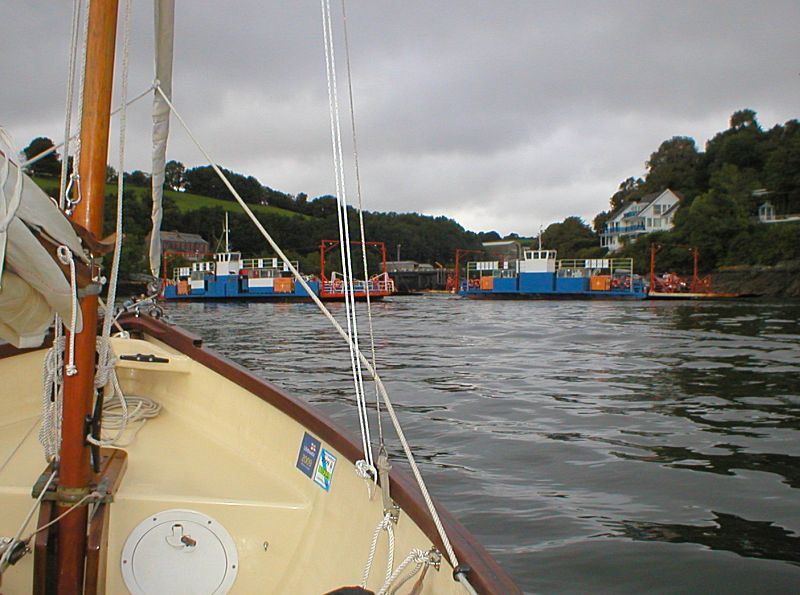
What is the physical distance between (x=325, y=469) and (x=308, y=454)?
5.7 inches

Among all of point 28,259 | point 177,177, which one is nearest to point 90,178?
point 28,259

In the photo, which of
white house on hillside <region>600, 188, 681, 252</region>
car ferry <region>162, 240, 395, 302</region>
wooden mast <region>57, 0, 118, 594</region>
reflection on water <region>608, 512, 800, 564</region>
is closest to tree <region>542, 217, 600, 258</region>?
white house on hillside <region>600, 188, 681, 252</region>

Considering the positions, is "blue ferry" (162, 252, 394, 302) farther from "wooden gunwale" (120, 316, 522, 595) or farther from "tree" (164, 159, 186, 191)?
"wooden gunwale" (120, 316, 522, 595)

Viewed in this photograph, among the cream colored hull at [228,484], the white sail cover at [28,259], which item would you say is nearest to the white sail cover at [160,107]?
the cream colored hull at [228,484]

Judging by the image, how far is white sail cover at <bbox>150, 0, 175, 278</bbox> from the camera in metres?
2.53

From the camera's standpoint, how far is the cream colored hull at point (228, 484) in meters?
2.05

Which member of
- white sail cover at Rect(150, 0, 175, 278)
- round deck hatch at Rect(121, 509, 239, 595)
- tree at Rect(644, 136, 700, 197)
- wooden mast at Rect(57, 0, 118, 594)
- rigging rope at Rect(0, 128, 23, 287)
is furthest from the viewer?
tree at Rect(644, 136, 700, 197)

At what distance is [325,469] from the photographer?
231 centimetres

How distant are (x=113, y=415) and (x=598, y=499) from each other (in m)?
2.72

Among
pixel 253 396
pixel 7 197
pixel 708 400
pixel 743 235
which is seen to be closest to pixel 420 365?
pixel 708 400

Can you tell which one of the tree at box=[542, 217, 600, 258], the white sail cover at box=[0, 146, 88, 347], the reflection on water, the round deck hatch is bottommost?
the reflection on water

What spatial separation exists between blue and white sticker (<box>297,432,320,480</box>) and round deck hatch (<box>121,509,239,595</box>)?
1.16 feet

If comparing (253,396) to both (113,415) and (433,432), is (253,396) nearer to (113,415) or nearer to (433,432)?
(113,415)

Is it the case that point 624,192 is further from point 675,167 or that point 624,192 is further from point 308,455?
point 308,455
